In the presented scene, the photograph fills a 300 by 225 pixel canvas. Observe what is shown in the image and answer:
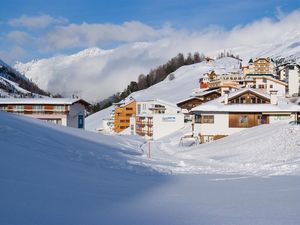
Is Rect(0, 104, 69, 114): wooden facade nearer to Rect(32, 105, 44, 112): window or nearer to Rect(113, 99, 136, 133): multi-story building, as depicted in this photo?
Rect(32, 105, 44, 112): window

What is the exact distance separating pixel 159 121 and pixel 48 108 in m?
22.1

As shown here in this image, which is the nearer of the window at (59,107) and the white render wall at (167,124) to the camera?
the window at (59,107)

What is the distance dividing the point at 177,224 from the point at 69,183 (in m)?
5.21

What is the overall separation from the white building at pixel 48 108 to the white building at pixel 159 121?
1642 centimetres

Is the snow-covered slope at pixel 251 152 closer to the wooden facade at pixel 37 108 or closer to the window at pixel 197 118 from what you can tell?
the window at pixel 197 118

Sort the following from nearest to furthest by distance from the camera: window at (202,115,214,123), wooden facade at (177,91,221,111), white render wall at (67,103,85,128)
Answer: window at (202,115,214,123) → white render wall at (67,103,85,128) → wooden facade at (177,91,221,111)

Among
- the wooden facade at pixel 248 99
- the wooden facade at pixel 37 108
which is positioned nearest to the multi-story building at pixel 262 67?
the wooden facade at pixel 37 108

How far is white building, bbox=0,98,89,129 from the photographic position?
71938 mm

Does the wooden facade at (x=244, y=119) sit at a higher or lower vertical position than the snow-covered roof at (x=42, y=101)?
lower

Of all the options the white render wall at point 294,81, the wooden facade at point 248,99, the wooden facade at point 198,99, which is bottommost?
the wooden facade at point 248,99

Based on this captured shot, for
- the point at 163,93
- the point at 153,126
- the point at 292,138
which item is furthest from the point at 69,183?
the point at 163,93

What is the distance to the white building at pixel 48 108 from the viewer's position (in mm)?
71938

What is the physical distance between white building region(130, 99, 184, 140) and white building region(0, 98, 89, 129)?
16419mm

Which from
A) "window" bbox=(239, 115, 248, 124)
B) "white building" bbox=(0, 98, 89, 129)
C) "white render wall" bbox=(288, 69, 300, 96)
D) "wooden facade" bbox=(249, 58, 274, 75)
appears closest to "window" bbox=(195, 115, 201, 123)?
"window" bbox=(239, 115, 248, 124)
